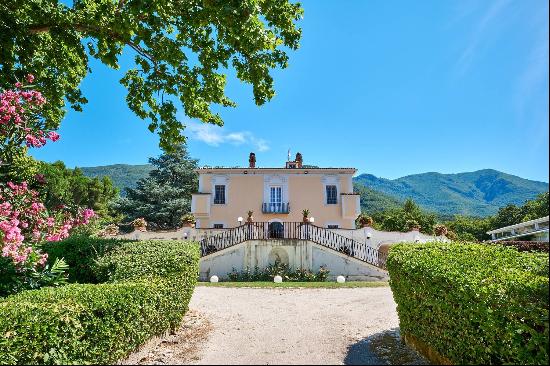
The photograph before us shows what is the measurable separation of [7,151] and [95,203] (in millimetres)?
43085

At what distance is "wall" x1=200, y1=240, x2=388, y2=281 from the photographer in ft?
63.3

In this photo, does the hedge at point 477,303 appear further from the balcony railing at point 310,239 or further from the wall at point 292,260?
the balcony railing at point 310,239

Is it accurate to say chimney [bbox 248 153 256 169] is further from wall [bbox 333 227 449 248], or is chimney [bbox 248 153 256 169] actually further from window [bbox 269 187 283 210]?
wall [bbox 333 227 449 248]

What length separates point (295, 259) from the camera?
19.6 m

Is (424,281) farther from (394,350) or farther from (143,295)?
(143,295)

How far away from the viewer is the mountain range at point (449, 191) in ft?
313

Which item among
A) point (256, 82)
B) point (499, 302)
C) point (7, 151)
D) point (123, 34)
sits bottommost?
point (499, 302)

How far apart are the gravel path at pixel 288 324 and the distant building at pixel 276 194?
1535 centimetres

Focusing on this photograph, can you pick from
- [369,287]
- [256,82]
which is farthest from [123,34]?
[369,287]

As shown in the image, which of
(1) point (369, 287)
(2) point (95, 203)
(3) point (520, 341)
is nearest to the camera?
(3) point (520, 341)

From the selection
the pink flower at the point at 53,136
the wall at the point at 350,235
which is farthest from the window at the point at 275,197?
the pink flower at the point at 53,136

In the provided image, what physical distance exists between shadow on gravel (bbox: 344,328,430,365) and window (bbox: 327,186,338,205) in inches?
848

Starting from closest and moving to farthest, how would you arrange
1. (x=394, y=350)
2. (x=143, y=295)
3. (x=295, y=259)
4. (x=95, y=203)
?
(x=143, y=295) → (x=394, y=350) → (x=295, y=259) → (x=95, y=203)

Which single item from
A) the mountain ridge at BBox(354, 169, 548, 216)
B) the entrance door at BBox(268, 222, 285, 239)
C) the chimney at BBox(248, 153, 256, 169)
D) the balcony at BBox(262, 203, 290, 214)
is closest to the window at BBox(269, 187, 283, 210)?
the balcony at BBox(262, 203, 290, 214)
